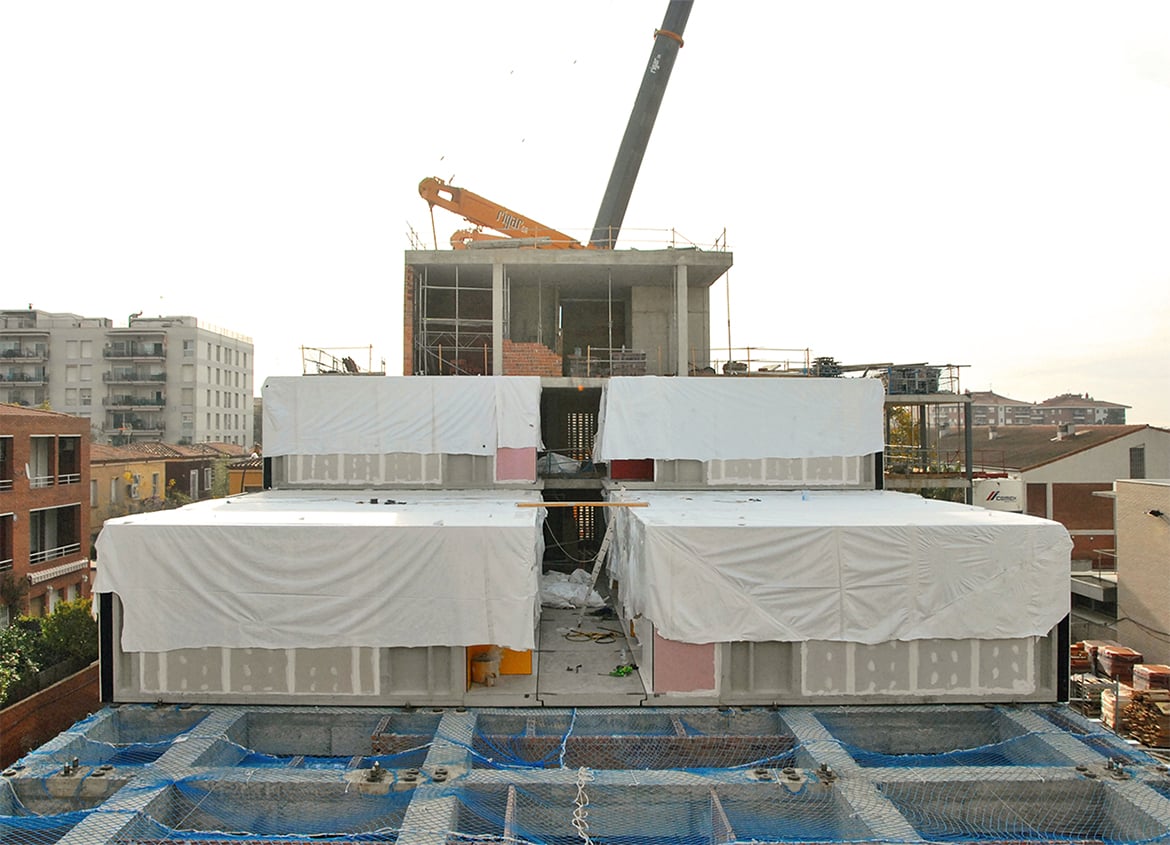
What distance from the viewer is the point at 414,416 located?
16734mm

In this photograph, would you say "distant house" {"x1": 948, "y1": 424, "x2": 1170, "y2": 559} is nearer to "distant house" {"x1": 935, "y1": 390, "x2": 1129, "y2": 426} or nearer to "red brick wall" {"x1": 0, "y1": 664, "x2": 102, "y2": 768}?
"red brick wall" {"x1": 0, "y1": 664, "x2": 102, "y2": 768}

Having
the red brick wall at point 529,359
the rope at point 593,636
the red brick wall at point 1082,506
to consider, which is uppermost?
the red brick wall at point 529,359

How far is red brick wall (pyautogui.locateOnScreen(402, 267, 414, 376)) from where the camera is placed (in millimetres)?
21219

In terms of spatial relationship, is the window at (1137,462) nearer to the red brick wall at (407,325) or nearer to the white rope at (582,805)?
the red brick wall at (407,325)

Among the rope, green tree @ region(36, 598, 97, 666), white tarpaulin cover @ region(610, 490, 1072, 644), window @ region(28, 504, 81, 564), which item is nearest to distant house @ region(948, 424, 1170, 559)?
white tarpaulin cover @ region(610, 490, 1072, 644)

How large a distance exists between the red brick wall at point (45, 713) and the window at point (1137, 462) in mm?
37899

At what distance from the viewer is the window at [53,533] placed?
2548cm

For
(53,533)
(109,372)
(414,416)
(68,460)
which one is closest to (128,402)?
(109,372)

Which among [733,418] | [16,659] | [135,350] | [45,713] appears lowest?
[45,713]

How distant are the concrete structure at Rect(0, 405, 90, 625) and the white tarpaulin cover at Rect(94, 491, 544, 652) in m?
17.9

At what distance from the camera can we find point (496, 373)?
20453 millimetres

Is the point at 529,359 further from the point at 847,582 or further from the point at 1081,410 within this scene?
the point at 1081,410

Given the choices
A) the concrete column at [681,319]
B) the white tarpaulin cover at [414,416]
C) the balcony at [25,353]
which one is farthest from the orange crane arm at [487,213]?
the balcony at [25,353]

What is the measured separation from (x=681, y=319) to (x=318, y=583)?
13653mm
